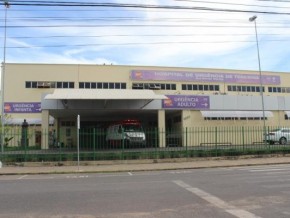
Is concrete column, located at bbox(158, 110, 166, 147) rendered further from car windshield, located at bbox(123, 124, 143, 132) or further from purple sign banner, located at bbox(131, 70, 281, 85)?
purple sign banner, located at bbox(131, 70, 281, 85)

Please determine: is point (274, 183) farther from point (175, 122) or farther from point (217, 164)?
point (175, 122)

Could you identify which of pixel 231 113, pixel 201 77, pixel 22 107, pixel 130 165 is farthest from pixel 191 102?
pixel 22 107

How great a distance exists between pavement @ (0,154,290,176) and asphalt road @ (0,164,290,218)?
6730 mm

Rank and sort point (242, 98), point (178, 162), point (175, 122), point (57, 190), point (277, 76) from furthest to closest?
point (277, 76), point (175, 122), point (242, 98), point (178, 162), point (57, 190)

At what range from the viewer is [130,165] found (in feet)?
76.0

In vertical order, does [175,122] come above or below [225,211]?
above

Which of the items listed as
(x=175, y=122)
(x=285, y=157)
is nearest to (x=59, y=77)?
(x=175, y=122)

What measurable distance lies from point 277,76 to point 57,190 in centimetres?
5526

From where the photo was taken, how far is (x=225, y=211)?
8.66 m

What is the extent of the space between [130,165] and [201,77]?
3639 centimetres

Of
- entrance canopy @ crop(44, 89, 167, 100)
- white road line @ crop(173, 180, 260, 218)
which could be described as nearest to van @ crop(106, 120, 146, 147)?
entrance canopy @ crop(44, 89, 167, 100)

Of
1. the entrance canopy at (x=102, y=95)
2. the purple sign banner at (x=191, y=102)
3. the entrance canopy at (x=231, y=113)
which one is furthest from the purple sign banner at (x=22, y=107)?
the entrance canopy at (x=231, y=113)

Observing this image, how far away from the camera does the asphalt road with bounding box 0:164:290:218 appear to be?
8562 mm

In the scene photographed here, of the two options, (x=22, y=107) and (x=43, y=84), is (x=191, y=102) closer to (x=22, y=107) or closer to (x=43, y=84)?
(x=43, y=84)
